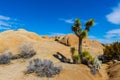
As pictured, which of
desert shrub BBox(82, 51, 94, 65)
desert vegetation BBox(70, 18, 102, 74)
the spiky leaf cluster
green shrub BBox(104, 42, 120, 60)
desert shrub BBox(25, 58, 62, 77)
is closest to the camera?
desert shrub BBox(25, 58, 62, 77)

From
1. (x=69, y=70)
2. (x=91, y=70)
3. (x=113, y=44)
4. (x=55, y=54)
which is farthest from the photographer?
(x=113, y=44)

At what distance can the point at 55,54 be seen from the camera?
23.3 meters

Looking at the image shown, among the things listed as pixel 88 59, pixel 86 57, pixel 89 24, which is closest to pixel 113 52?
pixel 89 24

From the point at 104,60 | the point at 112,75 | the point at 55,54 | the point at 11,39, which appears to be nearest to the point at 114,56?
the point at 104,60

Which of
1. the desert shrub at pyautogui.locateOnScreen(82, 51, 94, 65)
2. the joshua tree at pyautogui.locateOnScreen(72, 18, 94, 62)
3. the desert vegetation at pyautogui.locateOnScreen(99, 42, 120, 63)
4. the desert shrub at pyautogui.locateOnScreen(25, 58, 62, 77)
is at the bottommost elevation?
the desert shrub at pyautogui.locateOnScreen(25, 58, 62, 77)

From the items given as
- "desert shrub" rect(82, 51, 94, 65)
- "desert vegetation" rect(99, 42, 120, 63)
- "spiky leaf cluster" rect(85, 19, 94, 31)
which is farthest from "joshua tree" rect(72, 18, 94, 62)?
"desert vegetation" rect(99, 42, 120, 63)

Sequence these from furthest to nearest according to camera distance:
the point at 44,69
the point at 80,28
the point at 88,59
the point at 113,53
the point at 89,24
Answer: the point at 113,53 < the point at 80,28 < the point at 89,24 < the point at 88,59 < the point at 44,69

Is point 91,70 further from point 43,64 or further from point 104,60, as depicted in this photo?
point 104,60

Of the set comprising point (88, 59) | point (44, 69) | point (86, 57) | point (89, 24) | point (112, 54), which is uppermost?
point (89, 24)

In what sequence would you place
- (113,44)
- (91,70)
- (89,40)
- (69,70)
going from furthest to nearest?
(89,40), (113,44), (91,70), (69,70)

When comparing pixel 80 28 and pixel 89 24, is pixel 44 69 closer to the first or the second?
pixel 89 24

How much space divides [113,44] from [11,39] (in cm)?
1092

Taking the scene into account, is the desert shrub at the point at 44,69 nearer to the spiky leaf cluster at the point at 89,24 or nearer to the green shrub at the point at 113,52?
the spiky leaf cluster at the point at 89,24

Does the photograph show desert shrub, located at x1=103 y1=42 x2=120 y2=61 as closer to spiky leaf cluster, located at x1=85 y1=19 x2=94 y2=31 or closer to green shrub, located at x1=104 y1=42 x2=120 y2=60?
green shrub, located at x1=104 y1=42 x2=120 y2=60
